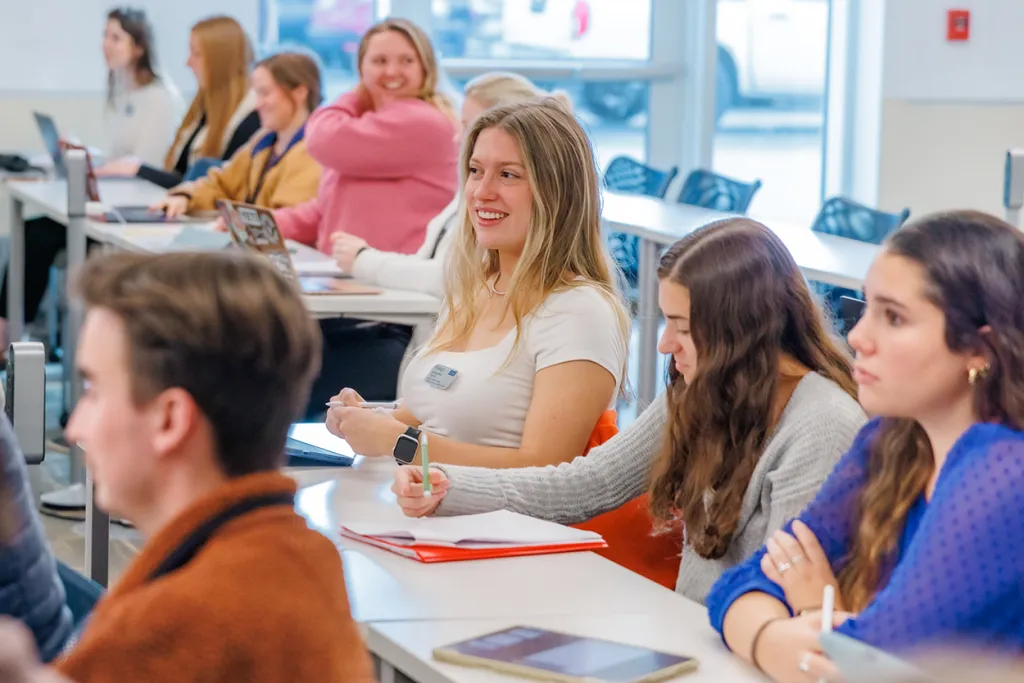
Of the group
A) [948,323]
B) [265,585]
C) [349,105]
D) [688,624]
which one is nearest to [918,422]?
[948,323]

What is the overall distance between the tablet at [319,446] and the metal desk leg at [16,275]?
301 cm

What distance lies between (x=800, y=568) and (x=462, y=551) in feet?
1.66

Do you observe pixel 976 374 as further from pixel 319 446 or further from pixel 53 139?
pixel 53 139

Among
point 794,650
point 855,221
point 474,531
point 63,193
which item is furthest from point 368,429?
point 63,193

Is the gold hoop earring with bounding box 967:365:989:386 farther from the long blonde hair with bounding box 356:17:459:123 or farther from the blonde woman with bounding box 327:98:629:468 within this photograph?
the long blonde hair with bounding box 356:17:459:123

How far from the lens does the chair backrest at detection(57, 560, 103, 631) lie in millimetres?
1705

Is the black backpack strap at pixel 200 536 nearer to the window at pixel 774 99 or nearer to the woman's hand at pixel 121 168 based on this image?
the woman's hand at pixel 121 168

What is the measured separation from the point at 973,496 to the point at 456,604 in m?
0.66

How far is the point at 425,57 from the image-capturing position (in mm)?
4586

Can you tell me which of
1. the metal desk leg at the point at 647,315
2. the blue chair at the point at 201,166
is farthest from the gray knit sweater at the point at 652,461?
the blue chair at the point at 201,166

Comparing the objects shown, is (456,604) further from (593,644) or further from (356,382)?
(356,382)

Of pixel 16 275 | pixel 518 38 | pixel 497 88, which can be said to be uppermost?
pixel 518 38

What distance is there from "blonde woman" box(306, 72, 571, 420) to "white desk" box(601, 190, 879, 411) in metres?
0.49

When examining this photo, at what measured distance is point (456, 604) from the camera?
1.83 metres
